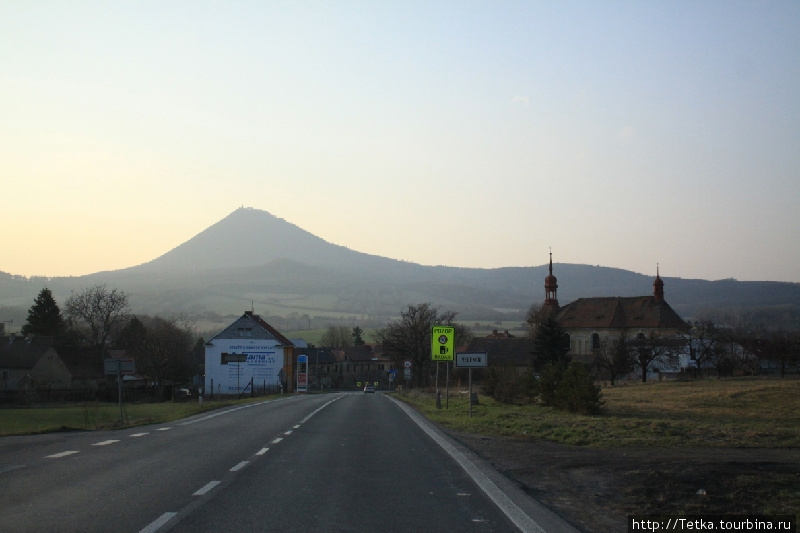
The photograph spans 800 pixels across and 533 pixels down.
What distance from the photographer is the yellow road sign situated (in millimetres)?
31703

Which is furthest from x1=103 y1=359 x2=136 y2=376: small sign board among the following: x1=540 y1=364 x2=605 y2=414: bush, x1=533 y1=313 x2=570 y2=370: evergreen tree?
x1=533 y1=313 x2=570 y2=370: evergreen tree

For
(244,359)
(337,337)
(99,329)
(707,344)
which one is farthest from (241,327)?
(337,337)

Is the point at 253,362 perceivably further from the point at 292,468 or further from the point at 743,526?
the point at 743,526

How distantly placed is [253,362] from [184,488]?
65.5 metres

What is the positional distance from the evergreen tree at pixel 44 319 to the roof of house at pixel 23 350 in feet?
23.0

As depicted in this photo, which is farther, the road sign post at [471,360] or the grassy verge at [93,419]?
the road sign post at [471,360]

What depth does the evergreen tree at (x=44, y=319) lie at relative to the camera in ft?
280

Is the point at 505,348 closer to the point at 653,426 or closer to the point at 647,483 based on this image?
the point at 653,426

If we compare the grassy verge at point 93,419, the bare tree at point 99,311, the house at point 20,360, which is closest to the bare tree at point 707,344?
the grassy verge at point 93,419

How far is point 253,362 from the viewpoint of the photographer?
2921 inches

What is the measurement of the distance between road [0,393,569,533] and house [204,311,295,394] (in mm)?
57166

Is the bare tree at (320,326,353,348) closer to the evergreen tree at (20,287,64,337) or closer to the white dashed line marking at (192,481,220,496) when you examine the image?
the evergreen tree at (20,287,64,337)

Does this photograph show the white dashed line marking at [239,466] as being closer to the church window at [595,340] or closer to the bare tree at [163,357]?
the bare tree at [163,357]

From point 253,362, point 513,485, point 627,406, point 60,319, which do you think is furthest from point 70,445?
point 60,319
